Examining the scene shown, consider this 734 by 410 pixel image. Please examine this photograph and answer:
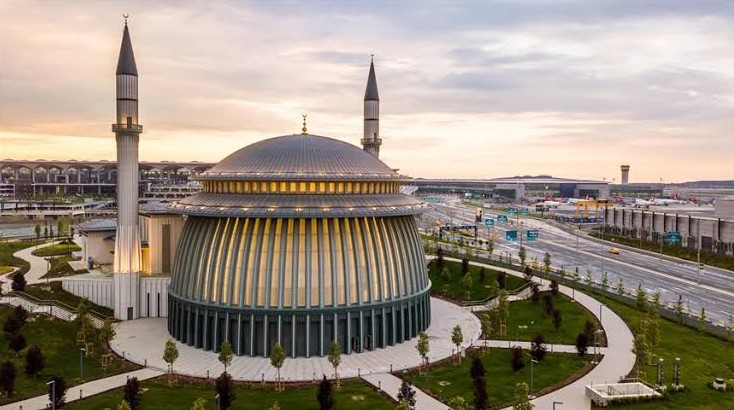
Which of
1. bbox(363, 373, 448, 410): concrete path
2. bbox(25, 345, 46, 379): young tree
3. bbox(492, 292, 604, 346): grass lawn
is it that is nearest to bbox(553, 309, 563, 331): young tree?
bbox(492, 292, 604, 346): grass lawn

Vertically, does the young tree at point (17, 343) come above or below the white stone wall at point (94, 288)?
below

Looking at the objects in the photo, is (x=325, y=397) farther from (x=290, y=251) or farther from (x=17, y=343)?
(x=17, y=343)

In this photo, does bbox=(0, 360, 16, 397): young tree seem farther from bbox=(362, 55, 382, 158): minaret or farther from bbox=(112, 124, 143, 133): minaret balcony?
bbox=(362, 55, 382, 158): minaret

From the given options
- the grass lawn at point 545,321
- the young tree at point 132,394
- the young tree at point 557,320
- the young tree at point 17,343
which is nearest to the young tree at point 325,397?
the young tree at point 132,394

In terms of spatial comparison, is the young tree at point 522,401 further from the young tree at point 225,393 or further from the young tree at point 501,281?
the young tree at point 501,281

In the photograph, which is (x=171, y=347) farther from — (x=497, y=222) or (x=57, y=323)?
(x=497, y=222)

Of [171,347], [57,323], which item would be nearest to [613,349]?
[171,347]
